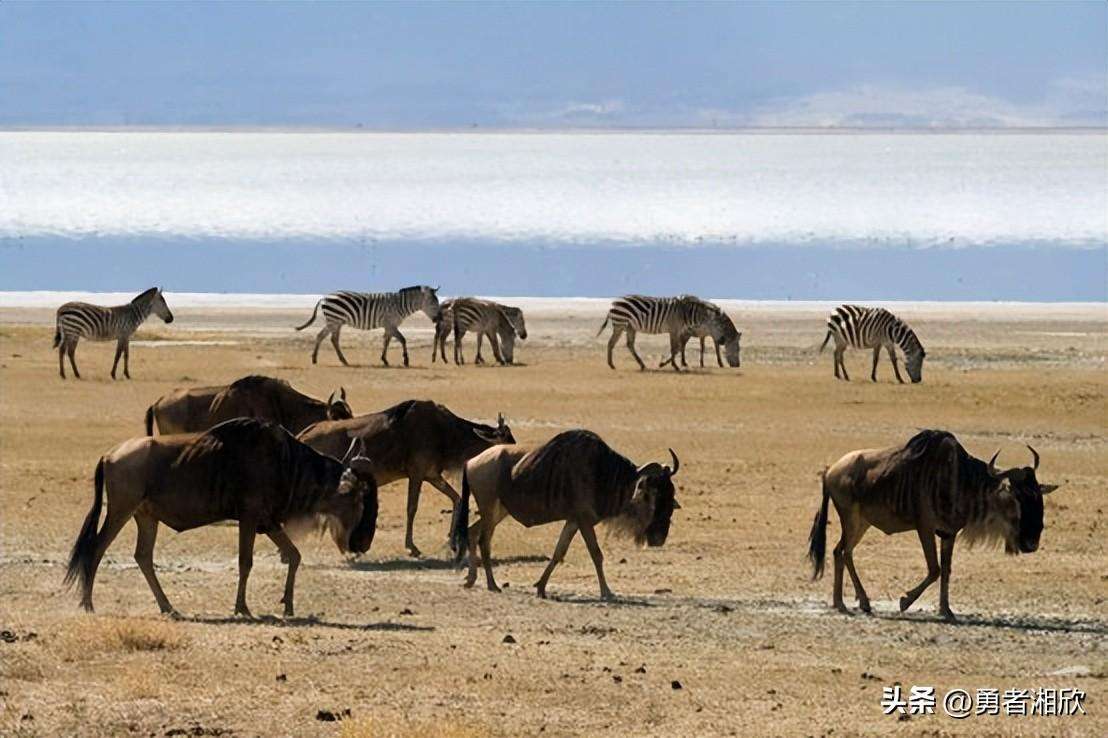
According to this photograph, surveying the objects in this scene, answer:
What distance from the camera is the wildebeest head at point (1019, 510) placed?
54.8 ft

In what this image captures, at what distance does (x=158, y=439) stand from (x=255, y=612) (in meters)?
1.38

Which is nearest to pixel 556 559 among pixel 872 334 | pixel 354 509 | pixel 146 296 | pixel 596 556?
pixel 596 556

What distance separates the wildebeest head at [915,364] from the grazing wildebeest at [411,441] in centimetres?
1809

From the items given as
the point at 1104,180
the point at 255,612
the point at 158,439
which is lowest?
the point at 255,612

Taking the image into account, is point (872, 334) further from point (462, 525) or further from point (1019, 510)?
point (462, 525)

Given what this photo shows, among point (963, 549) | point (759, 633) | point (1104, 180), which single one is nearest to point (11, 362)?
point (963, 549)

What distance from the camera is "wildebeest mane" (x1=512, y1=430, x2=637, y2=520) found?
16953 mm

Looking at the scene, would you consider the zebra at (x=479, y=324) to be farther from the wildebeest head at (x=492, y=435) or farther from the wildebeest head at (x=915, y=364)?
the wildebeest head at (x=492, y=435)

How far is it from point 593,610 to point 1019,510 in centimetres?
325

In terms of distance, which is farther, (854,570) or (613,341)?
(613,341)

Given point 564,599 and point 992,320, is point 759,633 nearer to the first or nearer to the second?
point 564,599

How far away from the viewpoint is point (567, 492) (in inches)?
668

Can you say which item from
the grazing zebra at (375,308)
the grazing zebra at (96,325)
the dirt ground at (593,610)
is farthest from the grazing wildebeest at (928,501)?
the grazing zebra at (375,308)

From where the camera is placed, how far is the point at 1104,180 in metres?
187
